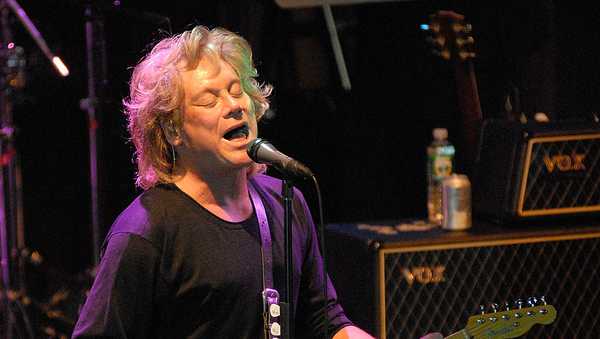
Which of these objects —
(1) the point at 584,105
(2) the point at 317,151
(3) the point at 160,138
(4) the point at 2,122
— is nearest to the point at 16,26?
(4) the point at 2,122

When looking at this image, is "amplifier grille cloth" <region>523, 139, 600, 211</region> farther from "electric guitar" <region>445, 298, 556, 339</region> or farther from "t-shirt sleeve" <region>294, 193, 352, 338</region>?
"t-shirt sleeve" <region>294, 193, 352, 338</region>

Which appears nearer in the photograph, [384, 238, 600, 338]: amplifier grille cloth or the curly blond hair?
the curly blond hair

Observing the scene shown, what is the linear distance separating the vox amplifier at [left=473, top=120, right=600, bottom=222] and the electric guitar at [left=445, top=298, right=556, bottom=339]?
61cm

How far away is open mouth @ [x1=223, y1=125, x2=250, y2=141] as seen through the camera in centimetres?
314

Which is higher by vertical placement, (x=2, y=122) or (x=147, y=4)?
(x=147, y=4)

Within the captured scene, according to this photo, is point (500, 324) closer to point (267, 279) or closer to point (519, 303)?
point (519, 303)

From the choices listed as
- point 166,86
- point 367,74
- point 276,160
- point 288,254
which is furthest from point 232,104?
point 367,74

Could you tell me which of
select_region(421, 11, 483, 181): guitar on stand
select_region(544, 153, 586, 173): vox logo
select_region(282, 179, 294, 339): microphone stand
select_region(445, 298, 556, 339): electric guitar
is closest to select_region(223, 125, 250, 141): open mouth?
select_region(282, 179, 294, 339): microphone stand

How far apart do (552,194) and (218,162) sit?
5.81 feet

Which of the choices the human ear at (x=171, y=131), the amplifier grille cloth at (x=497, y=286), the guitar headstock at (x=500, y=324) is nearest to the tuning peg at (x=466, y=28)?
the amplifier grille cloth at (x=497, y=286)

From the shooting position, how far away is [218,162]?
314 centimetres

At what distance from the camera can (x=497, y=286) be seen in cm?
429

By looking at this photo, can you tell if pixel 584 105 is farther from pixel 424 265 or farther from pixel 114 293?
pixel 114 293

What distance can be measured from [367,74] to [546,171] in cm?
112
